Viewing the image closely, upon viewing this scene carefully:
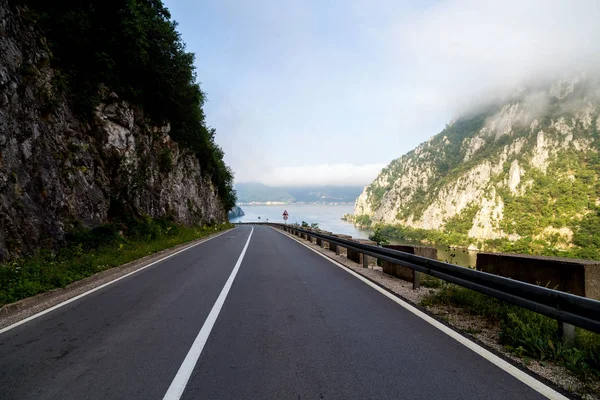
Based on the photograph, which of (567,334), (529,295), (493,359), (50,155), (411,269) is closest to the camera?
(493,359)

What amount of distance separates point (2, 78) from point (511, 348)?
14.3 meters

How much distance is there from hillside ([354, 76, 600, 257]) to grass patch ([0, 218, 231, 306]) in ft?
342

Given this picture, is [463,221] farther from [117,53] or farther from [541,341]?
[541,341]

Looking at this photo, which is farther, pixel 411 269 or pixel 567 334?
pixel 411 269

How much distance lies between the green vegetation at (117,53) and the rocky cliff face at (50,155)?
2.82 ft

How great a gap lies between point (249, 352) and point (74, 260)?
9.08m

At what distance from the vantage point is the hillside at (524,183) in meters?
109

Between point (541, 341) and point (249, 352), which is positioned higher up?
point (541, 341)

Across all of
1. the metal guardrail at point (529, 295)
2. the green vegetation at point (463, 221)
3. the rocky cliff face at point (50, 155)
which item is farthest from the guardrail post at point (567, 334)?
the green vegetation at point (463, 221)

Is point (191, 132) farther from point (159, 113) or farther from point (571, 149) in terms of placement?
point (571, 149)

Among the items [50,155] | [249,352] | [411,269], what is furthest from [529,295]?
[50,155]

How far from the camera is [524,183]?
126750mm

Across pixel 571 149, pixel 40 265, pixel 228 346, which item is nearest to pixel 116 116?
pixel 40 265

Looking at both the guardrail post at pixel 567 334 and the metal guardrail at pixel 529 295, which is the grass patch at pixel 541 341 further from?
the metal guardrail at pixel 529 295
